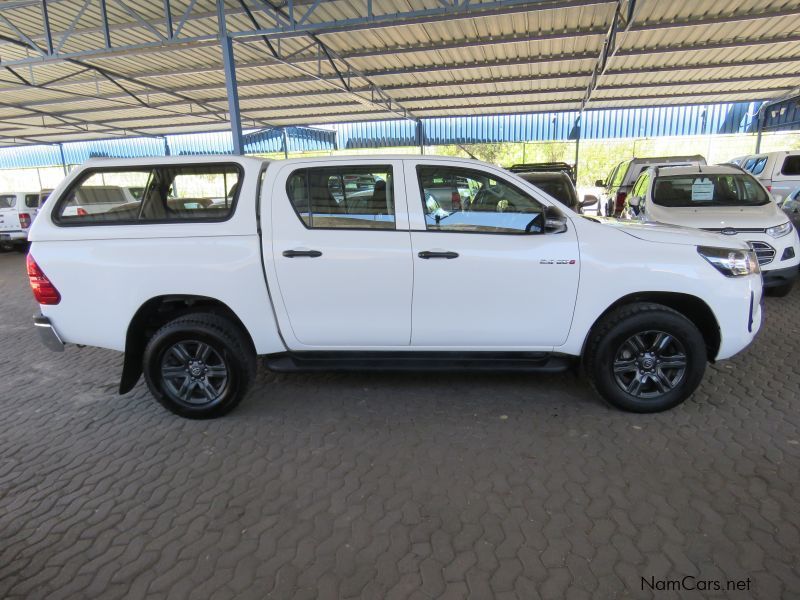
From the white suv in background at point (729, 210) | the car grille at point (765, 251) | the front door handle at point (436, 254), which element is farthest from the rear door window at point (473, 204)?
the car grille at point (765, 251)

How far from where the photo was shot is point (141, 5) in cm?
963

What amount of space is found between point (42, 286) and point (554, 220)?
3.75m

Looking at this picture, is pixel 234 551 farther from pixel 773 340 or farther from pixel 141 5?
pixel 141 5

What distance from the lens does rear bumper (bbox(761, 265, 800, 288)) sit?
20.1ft

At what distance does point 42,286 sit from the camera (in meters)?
3.62

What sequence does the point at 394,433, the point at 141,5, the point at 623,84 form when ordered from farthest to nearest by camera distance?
the point at 623,84 < the point at 141,5 < the point at 394,433

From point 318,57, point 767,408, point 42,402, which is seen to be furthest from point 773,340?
point 318,57

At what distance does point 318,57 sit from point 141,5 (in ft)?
13.2

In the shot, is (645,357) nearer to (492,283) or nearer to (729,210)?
(492,283)

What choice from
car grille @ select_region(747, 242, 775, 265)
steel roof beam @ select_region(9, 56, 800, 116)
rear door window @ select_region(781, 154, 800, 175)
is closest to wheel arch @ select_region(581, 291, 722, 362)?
car grille @ select_region(747, 242, 775, 265)

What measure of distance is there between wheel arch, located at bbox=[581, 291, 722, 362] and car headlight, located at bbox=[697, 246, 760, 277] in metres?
0.27

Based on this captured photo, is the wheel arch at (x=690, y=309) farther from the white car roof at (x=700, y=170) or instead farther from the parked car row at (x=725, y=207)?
the white car roof at (x=700, y=170)

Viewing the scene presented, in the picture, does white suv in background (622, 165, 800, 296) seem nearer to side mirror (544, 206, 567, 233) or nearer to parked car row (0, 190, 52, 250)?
side mirror (544, 206, 567, 233)

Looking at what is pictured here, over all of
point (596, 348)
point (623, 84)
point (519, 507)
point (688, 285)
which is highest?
point (623, 84)
